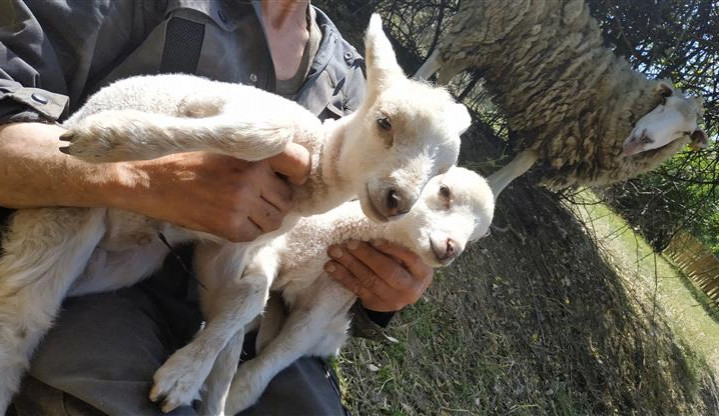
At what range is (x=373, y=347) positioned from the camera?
264 cm

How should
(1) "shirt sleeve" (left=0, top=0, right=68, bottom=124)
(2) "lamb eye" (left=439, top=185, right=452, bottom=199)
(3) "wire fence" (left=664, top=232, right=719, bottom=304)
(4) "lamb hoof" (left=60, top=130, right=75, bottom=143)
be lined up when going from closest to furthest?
(4) "lamb hoof" (left=60, top=130, right=75, bottom=143) < (1) "shirt sleeve" (left=0, top=0, right=68, bottom=124) < (2) "lamb eye" (left=439, top=185, right=452, bottom=199) < (3) "wire fence" (left=664, top=232, right=719, bottom=304)

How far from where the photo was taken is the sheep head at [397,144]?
3.71ft

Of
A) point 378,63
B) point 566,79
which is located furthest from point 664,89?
point 378,63

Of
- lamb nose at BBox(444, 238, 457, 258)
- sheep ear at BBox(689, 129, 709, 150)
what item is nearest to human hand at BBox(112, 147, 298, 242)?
lamb nose at BBox(444, 238, 457, 258)

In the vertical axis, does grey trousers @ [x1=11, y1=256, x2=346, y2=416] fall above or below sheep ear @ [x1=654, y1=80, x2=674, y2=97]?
below

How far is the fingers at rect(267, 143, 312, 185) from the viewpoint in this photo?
126 cm

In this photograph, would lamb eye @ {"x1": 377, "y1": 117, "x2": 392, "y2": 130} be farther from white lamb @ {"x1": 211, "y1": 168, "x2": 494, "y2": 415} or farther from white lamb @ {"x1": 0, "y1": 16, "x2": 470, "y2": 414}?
white lamb @ {"x1": 211, "y1": 168, "x2": 494, "y2": 415}

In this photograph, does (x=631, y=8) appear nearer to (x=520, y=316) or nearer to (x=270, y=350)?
(x=520, y=316)

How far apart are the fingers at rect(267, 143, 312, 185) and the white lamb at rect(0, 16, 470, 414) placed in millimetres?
38

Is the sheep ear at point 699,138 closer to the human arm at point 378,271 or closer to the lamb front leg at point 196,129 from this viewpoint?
the human arm at point 378,271

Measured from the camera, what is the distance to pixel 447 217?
1.62m

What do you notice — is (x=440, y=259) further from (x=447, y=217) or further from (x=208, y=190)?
(x=208, y=190)

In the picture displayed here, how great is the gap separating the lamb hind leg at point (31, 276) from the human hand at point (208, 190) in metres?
0.13

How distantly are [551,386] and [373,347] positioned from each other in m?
1.41
